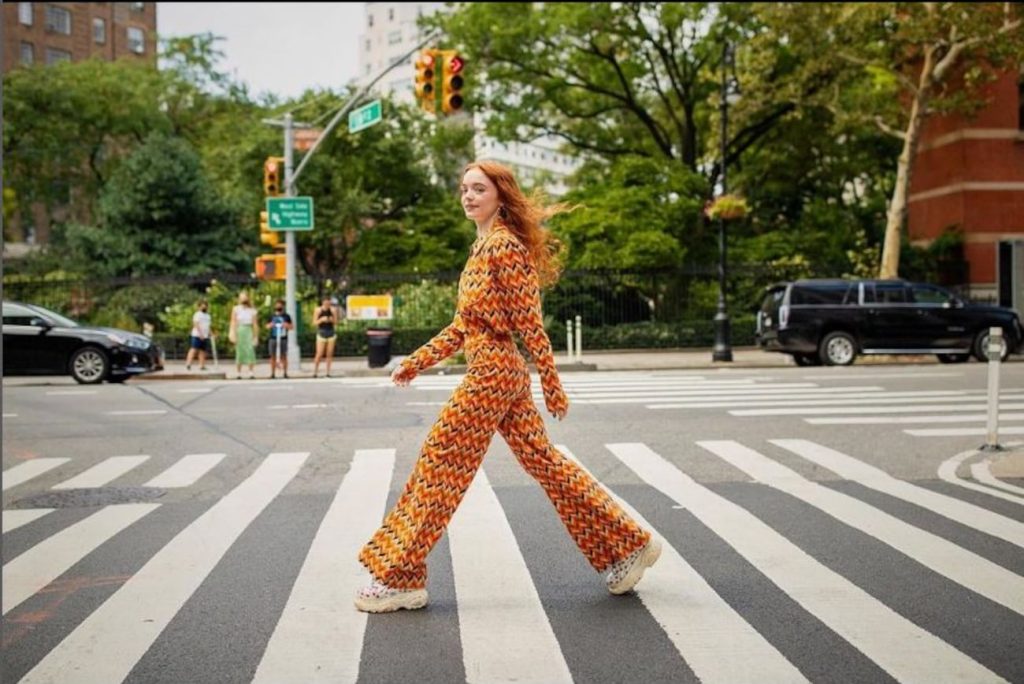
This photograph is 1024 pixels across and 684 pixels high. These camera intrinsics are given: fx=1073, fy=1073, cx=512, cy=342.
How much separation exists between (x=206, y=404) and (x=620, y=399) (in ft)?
19.4

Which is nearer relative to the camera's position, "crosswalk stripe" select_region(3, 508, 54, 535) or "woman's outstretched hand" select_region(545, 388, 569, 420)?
"woman's outstretched hand" select_region(545, 388, 569, 420)

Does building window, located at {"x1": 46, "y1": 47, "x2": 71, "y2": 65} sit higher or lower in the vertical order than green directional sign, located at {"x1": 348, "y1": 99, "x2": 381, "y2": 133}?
higher

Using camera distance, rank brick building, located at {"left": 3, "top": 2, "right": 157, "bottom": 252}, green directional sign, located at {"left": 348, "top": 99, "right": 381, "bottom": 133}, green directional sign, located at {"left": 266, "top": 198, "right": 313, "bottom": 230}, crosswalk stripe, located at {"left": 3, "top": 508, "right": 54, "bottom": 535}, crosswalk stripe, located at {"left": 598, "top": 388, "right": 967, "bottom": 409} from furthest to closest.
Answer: brick building, located at {"left": 3, "top": 2, "right": 157, "bottom": 252}
green directional sign, located at {"left": 266, "top": 198, "right": 313, "bottom": 230}
green directional sign, located at {"left": 348, "top": 99, "right": 381, "bottom": 133}
crosswalk stripe, located at {"left": 598, "top": 388, "right": 967, "bottom": 409}
crosswalk stripe, located at {"left": 3, "top": 508, "right": 54, "bottom": 535}

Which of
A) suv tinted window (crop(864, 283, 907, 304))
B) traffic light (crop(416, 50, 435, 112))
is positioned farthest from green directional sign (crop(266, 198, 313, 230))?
suv tinted window (crop(864, 283, 907, 304))

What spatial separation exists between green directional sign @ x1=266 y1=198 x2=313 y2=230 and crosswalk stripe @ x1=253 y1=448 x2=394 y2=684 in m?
17.2

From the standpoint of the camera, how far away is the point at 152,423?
13.2m

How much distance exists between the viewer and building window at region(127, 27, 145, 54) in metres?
76.7

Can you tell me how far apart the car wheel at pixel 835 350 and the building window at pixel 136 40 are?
66630mm

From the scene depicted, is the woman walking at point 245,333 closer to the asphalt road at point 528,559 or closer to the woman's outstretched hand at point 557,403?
the asphalt road at point 528,559

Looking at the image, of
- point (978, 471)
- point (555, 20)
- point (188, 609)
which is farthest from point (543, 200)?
point (555, 20)

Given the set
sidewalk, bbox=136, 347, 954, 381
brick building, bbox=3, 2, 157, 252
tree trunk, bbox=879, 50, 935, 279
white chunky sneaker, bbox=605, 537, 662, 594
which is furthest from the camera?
brick building, bbox=3, 2, 157, 252

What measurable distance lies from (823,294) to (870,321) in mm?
1209

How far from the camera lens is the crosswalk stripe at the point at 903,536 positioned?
16.9 feet

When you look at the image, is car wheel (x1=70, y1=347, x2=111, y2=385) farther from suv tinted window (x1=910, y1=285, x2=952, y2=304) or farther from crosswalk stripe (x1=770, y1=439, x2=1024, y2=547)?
suv tinted window (x1=910, y1=285, x2=952, y2=304)
